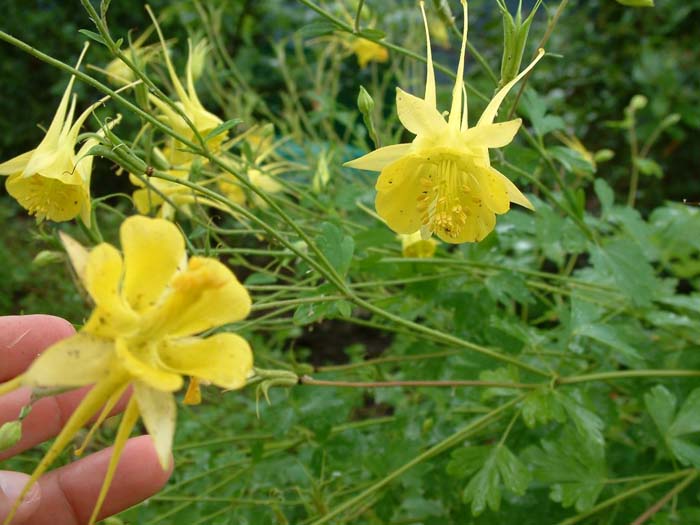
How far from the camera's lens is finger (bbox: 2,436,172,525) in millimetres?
902

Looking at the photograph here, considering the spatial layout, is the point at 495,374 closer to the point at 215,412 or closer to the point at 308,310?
the point at 308,310

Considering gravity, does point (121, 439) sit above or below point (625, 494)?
above

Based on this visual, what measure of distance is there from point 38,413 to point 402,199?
571mm

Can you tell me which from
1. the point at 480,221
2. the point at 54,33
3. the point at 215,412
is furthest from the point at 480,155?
the point at 54,33

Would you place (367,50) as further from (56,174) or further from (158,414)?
(158,414)

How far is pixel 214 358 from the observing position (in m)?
0.60

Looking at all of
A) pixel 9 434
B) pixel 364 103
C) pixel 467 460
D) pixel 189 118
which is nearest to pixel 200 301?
pixel 9 434

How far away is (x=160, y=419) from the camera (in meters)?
0.57

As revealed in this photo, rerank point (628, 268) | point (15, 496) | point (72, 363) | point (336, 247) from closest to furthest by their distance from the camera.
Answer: point (72, 363) → point (15, 496) → point (336, 247) → point (628, 268)

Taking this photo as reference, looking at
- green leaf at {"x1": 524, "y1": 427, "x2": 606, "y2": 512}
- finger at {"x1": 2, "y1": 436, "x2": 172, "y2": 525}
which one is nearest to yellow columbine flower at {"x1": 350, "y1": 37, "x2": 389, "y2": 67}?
green leaf at {"x1": 524, "y1": 427, "x2": 606, "y2": 512}

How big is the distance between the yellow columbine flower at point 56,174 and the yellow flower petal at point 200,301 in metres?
0.35

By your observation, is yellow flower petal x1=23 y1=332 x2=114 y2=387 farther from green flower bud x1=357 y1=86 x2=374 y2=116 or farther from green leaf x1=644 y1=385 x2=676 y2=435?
green leaf x1=644 y1=385 x2=676 y2=435

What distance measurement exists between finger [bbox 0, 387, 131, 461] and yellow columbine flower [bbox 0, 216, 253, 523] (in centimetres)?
35

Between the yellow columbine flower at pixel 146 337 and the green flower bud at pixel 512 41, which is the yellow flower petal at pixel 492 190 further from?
the yellow columbine flower at pixel 146 337
